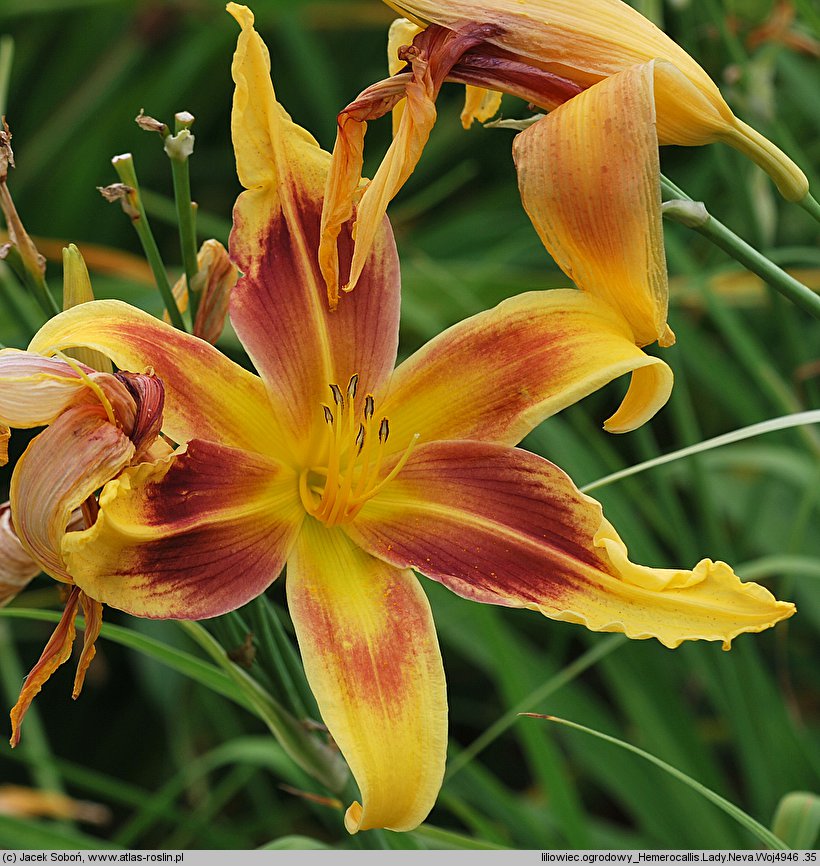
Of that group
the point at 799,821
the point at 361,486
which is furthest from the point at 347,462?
the point at 799,821

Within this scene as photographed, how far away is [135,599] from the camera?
1.61ft

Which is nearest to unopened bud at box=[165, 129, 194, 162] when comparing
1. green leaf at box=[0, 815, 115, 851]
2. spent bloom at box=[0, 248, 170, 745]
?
spent bloom at box=[0, 248, 170, 745]

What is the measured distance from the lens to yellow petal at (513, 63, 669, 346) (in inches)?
18.6

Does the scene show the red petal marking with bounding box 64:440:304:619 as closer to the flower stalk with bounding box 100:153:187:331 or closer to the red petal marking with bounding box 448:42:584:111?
the flower stalk with bounding box 100:153:187:331

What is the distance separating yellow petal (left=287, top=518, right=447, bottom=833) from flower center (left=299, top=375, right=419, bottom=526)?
2 centimetres

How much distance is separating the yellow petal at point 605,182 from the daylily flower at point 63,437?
205 millimetres

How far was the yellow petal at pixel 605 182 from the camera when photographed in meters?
0.47

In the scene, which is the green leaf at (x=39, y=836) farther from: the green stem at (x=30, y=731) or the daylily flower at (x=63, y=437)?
the daylily flower at (x=63, y=437)

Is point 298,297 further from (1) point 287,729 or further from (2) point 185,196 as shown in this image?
(1) point 287,729

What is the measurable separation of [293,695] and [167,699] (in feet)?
2.65

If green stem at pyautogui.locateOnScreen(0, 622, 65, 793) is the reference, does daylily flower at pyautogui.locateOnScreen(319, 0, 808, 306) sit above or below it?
above

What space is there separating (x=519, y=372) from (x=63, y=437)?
0.25 meters

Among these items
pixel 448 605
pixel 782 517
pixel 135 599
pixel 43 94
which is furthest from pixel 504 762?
pixel 43 94

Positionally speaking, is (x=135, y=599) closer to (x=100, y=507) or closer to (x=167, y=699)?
(x=100, y=507)
